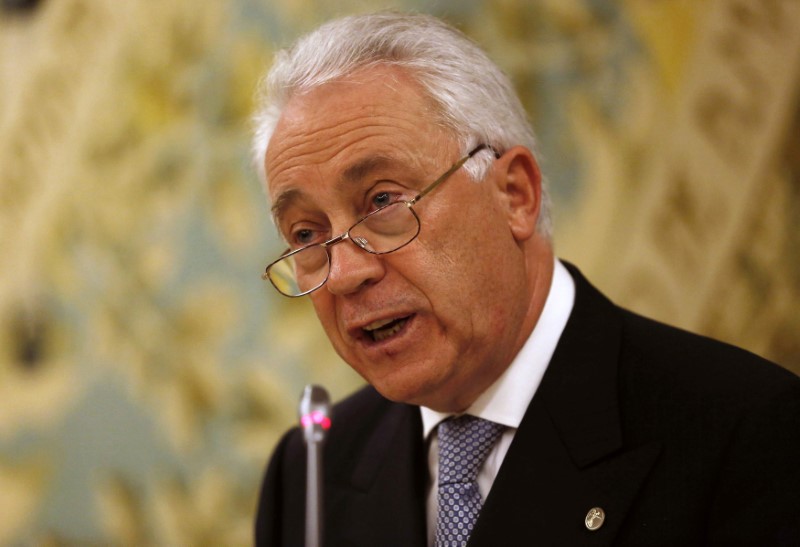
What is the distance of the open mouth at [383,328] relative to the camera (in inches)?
75.0

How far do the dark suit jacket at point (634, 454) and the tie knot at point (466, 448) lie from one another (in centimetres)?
10

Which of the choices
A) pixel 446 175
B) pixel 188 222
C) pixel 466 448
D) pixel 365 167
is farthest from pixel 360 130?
pixel 188 222

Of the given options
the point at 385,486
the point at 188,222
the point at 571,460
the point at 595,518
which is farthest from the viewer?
the point at 188,222

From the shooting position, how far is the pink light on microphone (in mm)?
1815

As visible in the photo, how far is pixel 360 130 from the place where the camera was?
190 centimetres

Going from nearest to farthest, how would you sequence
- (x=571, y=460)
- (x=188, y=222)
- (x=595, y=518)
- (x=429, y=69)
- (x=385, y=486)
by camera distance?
1. (x=595, y=518)
2. (x=571, y=460)
3. (x=429, y=69)
4. (x=385, y=486)
5. (x=188, y=222)

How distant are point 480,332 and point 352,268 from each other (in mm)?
308

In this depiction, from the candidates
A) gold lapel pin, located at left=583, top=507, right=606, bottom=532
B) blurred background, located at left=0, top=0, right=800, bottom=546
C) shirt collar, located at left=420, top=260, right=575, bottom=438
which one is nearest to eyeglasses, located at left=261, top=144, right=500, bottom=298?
shirt collar, located at left=420, top=260, right=575, bottom=438

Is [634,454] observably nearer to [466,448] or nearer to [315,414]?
[466,448]

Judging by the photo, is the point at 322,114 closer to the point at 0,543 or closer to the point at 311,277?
the point at 311,277

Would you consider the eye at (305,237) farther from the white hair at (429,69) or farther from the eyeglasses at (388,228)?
the white hair at (429,69)

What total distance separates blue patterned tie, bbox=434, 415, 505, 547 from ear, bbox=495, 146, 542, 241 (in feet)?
1.48

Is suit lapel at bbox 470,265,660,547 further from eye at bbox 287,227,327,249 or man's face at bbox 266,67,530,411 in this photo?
eye at bbox 287,227,327,249

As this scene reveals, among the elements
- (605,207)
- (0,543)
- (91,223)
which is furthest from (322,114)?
(0,543)
